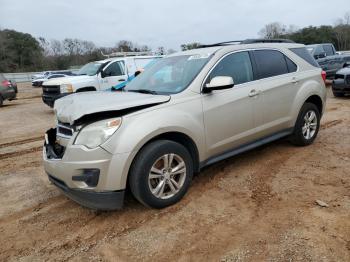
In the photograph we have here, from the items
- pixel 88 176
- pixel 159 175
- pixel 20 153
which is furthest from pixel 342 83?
pixel 88 176

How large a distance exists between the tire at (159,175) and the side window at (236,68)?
1079 millimetres

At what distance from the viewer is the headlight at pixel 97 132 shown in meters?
3.18

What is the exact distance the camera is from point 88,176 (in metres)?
3.17

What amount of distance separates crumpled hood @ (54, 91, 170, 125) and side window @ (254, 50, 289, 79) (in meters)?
1.69

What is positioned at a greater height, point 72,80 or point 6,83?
point 6,83

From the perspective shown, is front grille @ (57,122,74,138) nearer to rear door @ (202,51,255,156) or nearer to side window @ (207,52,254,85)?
rear door @ (202,51,255,156)

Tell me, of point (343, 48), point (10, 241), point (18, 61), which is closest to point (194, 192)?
point (10, 241)

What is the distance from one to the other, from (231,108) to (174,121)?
0.94 m

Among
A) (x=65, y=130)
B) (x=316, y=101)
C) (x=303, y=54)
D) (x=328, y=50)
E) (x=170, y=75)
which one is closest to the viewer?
(x=65, y=130)

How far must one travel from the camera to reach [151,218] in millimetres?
3475

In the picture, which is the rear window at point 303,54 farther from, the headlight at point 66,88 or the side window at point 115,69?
the headlight at point 66,88

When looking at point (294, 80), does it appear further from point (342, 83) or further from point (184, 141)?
point (342, 83)

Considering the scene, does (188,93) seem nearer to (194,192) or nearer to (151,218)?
(194,192)

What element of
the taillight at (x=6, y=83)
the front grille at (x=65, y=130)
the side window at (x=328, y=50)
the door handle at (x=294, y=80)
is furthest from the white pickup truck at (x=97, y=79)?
the side window at (x=328, y=50)
